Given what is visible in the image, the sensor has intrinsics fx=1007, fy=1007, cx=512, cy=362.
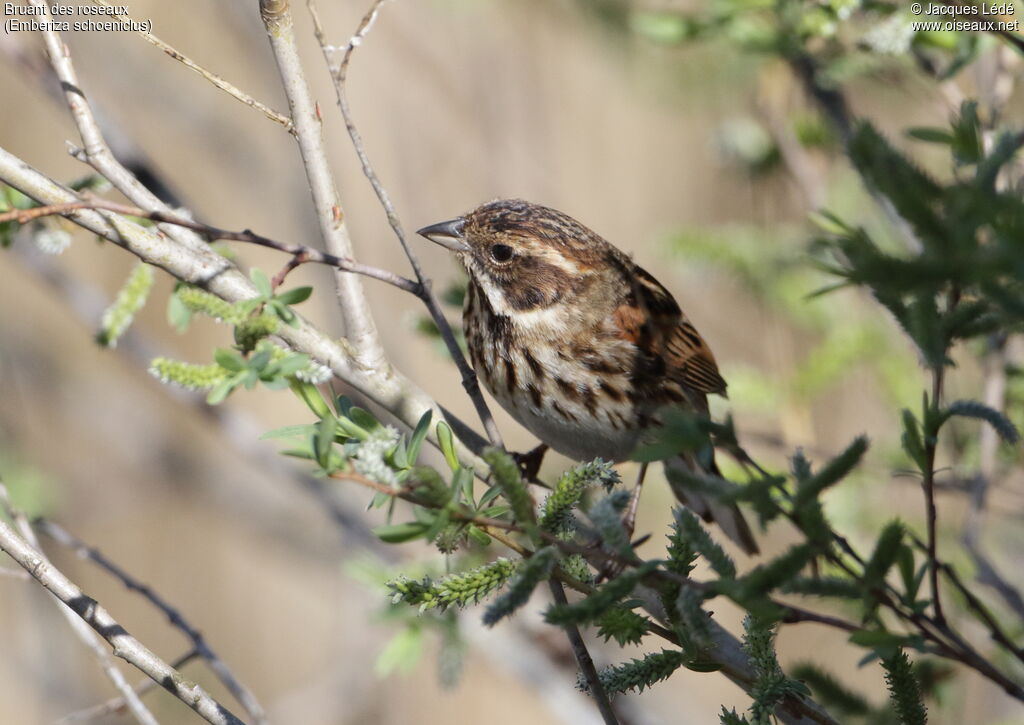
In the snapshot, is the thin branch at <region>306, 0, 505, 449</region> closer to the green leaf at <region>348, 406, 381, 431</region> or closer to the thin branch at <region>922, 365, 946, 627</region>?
the green leaf at <region>348, 406, 381, 431</region>

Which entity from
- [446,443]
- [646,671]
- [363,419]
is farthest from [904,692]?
[363,419]

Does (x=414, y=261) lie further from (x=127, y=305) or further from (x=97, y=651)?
(x=97, y=651)

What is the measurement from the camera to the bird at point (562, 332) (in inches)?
117

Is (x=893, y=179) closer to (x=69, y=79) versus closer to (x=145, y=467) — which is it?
(x=69, y=79)

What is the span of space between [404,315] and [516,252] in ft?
2.34

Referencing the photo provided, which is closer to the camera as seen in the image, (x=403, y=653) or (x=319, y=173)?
(x=319, y=173)

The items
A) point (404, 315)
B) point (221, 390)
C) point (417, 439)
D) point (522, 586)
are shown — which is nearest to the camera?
point (522, 586)

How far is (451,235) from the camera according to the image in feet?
10.2

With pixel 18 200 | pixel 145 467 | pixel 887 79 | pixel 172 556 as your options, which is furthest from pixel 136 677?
pixel 887 79

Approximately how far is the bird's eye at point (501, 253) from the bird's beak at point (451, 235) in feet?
0.27

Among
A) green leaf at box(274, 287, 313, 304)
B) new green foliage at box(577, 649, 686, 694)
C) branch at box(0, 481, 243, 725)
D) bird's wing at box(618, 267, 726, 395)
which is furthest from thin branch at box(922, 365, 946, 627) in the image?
bird's wing at box(618, 267, 726, 395)

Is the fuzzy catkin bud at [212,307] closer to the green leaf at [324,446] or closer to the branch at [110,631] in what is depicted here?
the green leaf at [324,446]

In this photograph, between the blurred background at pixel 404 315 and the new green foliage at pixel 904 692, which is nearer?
the new green foliage at pixel 904 692

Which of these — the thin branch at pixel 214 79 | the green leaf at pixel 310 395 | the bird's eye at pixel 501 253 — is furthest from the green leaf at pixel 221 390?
the bird's eye at pixel 501 253
